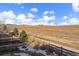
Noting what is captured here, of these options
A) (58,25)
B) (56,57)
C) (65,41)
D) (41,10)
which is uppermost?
(41,10)

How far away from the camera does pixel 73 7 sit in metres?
2.26

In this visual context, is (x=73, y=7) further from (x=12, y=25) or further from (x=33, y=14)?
(x=12, y=25)

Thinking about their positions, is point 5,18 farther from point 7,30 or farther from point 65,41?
point 65,41

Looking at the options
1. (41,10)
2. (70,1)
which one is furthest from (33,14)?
(70,1)

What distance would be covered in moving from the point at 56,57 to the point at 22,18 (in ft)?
1.90

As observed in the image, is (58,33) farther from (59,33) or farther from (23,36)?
(23,36)

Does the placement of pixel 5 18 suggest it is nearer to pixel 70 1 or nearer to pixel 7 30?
pixel 7 30

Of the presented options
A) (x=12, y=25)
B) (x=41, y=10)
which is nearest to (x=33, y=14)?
(x=41, y=10)

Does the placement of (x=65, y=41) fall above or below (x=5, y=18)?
below

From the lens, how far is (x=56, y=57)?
2213 mm

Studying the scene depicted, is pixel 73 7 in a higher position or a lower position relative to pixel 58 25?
higher

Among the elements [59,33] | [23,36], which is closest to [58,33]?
[59,33]

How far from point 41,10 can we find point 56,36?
341 mm

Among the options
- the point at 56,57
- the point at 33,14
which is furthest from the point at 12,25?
the point at 56,57
